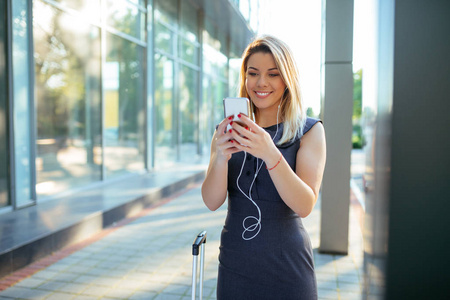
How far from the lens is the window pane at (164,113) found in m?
12.8

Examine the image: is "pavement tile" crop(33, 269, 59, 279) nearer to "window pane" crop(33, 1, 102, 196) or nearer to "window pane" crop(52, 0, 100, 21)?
"window pane" crop(33, 1, 102, 196)

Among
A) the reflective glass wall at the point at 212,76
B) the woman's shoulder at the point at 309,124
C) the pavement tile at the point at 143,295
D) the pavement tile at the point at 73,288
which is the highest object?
the reflective glass wall at the point at 212,76

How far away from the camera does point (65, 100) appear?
331 inches

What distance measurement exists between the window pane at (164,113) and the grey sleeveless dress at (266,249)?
1096 centimetres

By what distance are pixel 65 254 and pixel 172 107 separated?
9.54 metres

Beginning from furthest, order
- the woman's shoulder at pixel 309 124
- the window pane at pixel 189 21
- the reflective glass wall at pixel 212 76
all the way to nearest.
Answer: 1. the reflective glass wall at pixel 212 76
2. the window pane at pixel 189 21
3. the woman's shoulder at pixel 309 124

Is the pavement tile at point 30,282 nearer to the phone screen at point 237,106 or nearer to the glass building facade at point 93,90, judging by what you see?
the glass building facade at point 93,90

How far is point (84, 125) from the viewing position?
29.7 feet

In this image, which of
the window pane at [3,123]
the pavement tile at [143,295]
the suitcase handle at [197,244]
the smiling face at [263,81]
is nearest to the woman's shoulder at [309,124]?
the smiling face at [263,81]

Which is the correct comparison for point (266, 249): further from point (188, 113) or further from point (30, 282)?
point (188, 113)

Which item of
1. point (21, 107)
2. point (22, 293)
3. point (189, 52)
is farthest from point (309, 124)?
point (189, 52)

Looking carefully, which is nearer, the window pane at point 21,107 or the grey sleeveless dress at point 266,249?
the grey sleeveless dress at point 266,249

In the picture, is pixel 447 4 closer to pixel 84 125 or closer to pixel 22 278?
pixel 22 278

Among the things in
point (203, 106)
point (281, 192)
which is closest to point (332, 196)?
point (281, 192)
